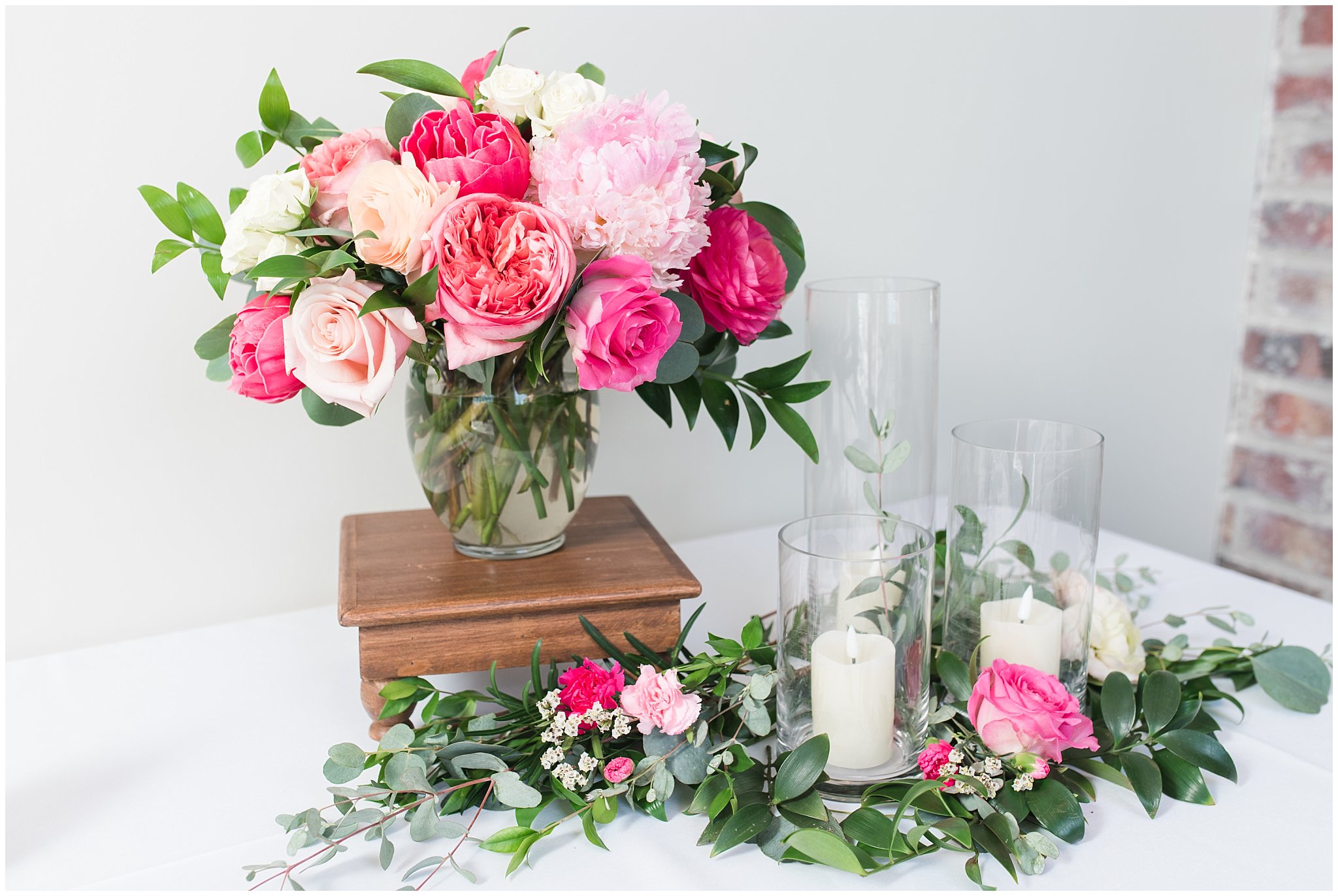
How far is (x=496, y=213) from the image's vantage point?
618 millimetres

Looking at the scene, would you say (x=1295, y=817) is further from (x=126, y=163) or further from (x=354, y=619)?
(x=126, y=163)

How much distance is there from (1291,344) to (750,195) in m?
0.89

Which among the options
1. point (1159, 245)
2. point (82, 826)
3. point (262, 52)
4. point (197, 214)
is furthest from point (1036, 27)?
point (82, 826)

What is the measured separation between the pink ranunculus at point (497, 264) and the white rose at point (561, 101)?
69 mm

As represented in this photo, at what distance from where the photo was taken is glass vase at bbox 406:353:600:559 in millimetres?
747

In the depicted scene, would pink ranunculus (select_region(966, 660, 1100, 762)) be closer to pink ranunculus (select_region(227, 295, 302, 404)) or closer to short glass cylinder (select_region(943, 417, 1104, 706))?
short glass cylinder (select_region(943, 417, 1104, 706))

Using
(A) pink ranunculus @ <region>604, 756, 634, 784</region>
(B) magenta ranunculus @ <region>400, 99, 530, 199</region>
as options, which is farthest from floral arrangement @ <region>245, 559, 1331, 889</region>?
(B) magenta ranunculus @ <region>400, 99, 530, 199</region>

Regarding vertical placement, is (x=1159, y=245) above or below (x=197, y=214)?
below

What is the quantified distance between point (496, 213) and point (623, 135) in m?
0.09

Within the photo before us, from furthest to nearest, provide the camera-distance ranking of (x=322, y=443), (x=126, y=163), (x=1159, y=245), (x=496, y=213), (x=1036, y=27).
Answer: (x=1159, y=245), (x=1036, y=27), (x=322, y=443), (x=126, y=163), (x=496, y=213)

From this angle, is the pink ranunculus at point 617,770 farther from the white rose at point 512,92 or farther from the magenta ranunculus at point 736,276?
the white rose at point 512,92

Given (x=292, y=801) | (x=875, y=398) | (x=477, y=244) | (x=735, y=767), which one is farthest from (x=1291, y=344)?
(x=292, y=801)

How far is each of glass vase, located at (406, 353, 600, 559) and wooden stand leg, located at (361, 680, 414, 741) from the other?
0.13 meters

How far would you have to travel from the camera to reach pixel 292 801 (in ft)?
2.25
